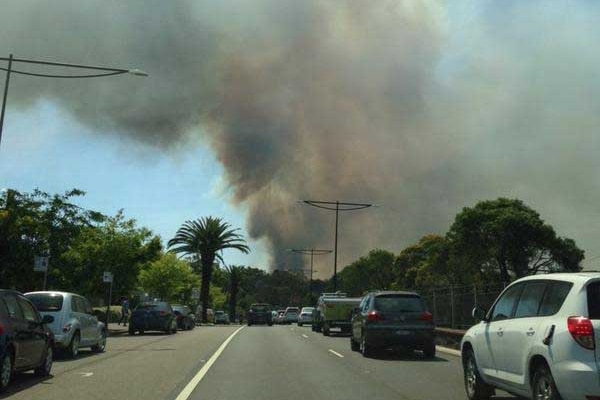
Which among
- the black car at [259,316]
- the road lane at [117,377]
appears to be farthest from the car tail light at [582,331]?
the black car at [259,316]

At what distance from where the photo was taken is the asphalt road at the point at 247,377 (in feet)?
35.2

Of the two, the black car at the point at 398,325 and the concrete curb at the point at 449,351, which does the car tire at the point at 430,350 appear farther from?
the concrete curb at the point at 449,351

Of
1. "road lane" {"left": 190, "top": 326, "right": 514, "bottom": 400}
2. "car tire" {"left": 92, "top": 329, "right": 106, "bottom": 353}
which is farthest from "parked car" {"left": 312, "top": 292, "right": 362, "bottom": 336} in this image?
"car tire" {"left": 92, "top": 329, "right": 106, "bottom": 353}

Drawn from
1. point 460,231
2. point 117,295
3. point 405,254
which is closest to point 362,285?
point 405,254

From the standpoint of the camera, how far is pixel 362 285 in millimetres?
114062

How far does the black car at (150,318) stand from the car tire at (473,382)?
21691 mm

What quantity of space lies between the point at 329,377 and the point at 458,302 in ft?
42.6

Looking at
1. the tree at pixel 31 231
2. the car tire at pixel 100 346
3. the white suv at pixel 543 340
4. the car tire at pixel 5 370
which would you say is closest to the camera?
the white suv at pixel 543 340

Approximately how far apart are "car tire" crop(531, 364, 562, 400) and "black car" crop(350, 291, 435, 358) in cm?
994

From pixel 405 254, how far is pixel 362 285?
2525 centimetres

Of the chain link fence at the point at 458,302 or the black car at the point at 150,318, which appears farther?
the black car at the point at 150,318

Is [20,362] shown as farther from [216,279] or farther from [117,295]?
[216,279]

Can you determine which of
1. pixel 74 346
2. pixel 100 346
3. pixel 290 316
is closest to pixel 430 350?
pixel 74 346

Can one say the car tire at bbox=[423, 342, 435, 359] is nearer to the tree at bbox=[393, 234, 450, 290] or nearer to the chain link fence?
the chain link fence
